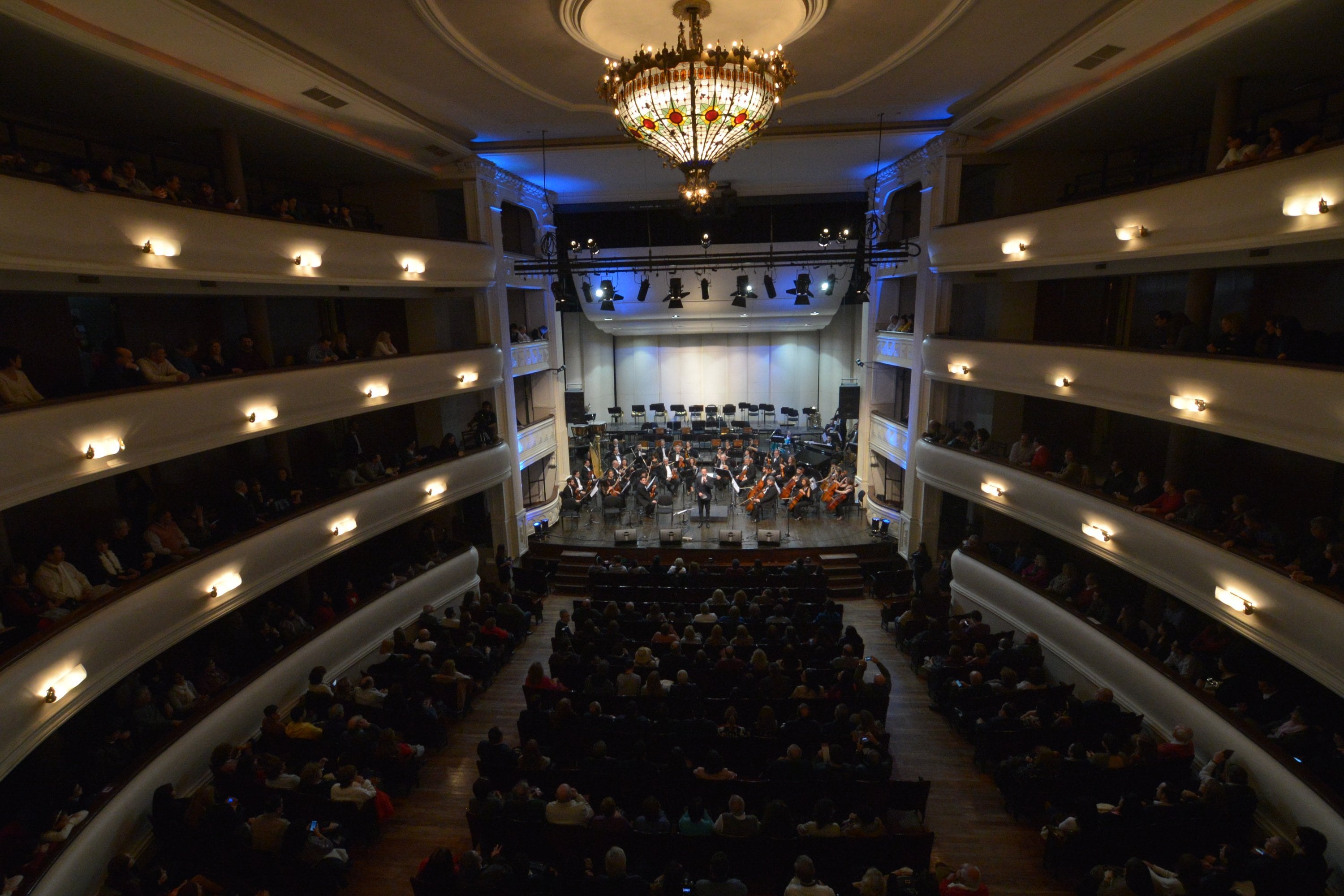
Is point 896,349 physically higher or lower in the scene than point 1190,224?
lower

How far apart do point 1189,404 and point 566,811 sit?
8.13 m

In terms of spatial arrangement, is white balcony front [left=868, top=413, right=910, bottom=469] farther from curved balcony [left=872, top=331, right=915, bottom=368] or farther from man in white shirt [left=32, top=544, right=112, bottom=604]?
man in white shirt [left=32, top=544, right=112, bottom=604]

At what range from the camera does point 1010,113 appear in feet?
35.8

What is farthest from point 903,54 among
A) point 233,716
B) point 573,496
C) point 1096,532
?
point 233,716

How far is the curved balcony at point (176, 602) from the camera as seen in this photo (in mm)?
5777

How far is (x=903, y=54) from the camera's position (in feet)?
28.5

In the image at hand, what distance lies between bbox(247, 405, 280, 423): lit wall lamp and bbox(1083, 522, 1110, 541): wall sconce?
11.2 m

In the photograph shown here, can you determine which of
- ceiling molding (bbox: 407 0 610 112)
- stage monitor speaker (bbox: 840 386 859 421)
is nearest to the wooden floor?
ceiling molding (bbox: 407 0 610 112)

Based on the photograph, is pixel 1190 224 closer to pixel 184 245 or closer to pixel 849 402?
pixel 184 245

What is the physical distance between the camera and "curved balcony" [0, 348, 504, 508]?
6.19 meters

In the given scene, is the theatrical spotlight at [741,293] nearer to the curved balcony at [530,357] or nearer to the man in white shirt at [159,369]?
the curved balcony at [530,357]

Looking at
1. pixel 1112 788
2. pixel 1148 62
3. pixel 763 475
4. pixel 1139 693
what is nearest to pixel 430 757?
pixel 1112 788

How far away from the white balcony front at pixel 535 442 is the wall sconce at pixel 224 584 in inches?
273

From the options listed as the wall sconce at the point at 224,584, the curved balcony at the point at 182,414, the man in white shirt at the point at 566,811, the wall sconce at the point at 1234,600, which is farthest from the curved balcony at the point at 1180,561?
the wall sconce at the point at 224,584
